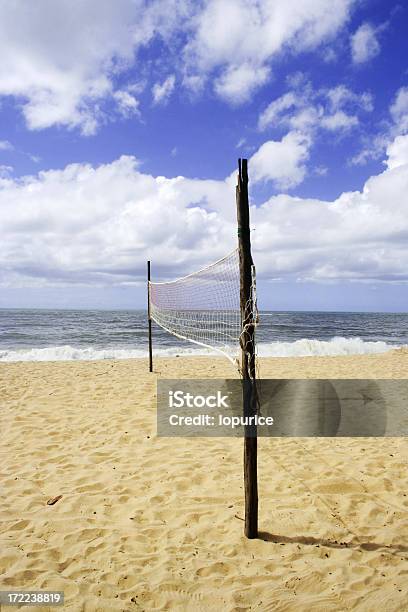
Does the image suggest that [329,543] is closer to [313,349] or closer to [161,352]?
[161,352]

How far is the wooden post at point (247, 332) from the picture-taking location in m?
3.62

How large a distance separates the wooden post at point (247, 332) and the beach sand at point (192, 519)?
13.4 inches

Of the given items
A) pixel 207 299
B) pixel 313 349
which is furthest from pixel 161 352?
pixel 207 299

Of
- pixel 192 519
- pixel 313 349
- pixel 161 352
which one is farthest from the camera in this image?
pixel 313 349

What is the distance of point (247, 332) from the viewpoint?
3.66 meters

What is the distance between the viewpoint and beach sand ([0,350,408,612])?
314cm

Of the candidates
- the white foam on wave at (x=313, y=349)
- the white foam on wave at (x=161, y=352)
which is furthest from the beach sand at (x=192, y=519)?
the white foam on wave at (x=313, y=349)

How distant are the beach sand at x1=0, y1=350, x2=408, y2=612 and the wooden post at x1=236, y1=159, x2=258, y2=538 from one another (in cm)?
34

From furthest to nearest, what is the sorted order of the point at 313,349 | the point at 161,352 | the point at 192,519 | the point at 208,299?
the point at 313,349
the point at 161,352
the point at 208,299
the point at 192,519

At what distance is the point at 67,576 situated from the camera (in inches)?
129

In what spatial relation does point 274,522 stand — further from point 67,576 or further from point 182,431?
point 182,431

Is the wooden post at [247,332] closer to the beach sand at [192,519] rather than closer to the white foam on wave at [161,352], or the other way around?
the beach sand at [192,519]

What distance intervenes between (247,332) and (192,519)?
86.2 inches

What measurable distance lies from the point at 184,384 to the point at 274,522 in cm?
626
